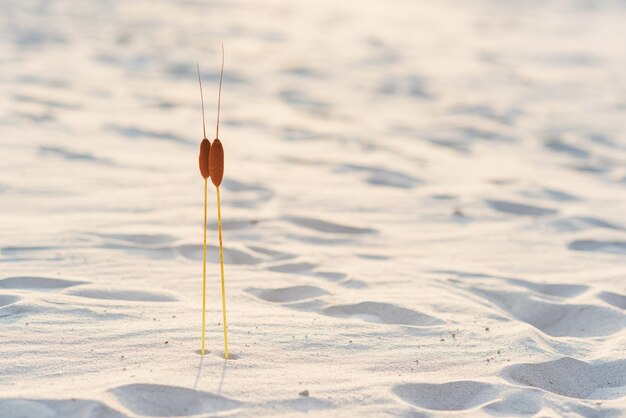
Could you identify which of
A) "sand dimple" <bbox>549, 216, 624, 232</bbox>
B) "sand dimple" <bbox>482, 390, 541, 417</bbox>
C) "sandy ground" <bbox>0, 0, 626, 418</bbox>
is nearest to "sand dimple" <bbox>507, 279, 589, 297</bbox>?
"sandy ground" <bbox>0, 0, 626, 418</bbox>

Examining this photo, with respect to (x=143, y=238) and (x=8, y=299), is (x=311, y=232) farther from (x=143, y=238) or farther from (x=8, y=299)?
(x=8, y=299)

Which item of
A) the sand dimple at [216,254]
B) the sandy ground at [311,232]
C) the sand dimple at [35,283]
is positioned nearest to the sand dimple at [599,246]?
the sandy ground at [311,232]

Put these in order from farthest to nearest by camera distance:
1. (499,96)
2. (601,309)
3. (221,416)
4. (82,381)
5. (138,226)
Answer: (499,96) → (138,226) → (601,309) → (82,381) → (221,416)

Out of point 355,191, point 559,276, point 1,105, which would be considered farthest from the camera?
point 1,105

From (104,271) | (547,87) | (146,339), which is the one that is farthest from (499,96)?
(146,339)

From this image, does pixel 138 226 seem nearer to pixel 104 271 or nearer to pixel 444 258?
pixel 104 271

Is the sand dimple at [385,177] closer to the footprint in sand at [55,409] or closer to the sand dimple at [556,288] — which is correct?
the sand dimple at [556,288]

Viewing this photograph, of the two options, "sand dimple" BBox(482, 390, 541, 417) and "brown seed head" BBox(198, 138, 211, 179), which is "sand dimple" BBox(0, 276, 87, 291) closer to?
"brown seed head" BBox(198, 138, 211, 179)
